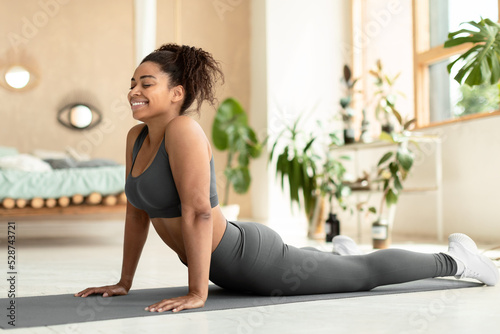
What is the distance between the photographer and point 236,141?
6.64 m

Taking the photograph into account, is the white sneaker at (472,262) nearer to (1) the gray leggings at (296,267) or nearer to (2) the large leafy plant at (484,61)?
(1) the gray leggings at (296,267)

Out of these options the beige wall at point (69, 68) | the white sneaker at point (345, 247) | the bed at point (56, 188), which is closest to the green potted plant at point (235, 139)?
the beige wall at point (69, 68)

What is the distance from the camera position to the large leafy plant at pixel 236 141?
667cm

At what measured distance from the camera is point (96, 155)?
7086 mm

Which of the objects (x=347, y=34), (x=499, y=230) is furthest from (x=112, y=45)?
(x=499, y=230)

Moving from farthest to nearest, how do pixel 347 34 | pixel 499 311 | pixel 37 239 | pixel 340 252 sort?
pixel 347 34 < pixel 37 239 < pixel 340 252 < pixel 499 311

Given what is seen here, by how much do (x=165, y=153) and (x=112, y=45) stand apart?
230 inches

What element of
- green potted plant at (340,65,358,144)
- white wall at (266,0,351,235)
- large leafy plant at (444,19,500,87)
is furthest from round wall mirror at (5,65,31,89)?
large leafy plant at (444,19,500,87)

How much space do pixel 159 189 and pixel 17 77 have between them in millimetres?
5690

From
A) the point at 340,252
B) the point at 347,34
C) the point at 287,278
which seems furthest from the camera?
the point at 347,34

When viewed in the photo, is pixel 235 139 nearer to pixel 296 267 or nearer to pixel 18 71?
pixel 18 71

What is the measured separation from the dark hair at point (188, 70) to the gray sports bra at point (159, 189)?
0.58 feet

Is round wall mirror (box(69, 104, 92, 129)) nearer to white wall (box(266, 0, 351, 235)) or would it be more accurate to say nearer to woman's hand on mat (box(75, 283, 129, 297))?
white wall (box(266, 0, 351, 235))

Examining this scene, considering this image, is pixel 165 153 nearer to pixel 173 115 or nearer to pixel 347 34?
pixel 173 115
